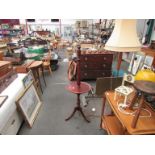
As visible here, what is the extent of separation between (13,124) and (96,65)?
2490 millimetres

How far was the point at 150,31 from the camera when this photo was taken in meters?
3.93

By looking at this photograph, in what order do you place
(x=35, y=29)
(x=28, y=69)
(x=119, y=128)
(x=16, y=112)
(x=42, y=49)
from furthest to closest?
(x=35, y=29), (x=42, y=49), (x=28, y=69), (x=16, y=112), (x=119, y=128)

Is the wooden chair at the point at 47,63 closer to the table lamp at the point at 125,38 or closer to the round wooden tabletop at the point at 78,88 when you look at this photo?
the round wooden tabletop at the point at 78,88

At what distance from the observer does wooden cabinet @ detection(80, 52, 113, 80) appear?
364cm

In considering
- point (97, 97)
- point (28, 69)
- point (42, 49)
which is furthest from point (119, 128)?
point (42, 49)

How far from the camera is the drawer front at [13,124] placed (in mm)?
1799

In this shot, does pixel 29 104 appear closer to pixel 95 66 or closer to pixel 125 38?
pixel 125 38

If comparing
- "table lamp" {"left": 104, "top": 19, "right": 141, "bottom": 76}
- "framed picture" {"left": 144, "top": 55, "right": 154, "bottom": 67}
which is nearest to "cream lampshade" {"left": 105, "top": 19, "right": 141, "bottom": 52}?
"table lamp" {"left": 104, "top": 19, "right": 141, "bottom": 76}

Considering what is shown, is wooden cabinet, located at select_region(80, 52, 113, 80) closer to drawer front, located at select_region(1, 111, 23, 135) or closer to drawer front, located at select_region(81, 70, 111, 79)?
drawer front, located at select_region(81, 70, 111, 79)

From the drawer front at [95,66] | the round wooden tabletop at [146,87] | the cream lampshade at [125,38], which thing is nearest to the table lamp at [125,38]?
the cream lampshade at [125,38]

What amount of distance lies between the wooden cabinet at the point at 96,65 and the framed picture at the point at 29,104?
157cm

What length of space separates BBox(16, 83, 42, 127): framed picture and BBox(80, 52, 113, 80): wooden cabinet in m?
1.57

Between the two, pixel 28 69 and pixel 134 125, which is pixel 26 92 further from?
pixel 134 125
